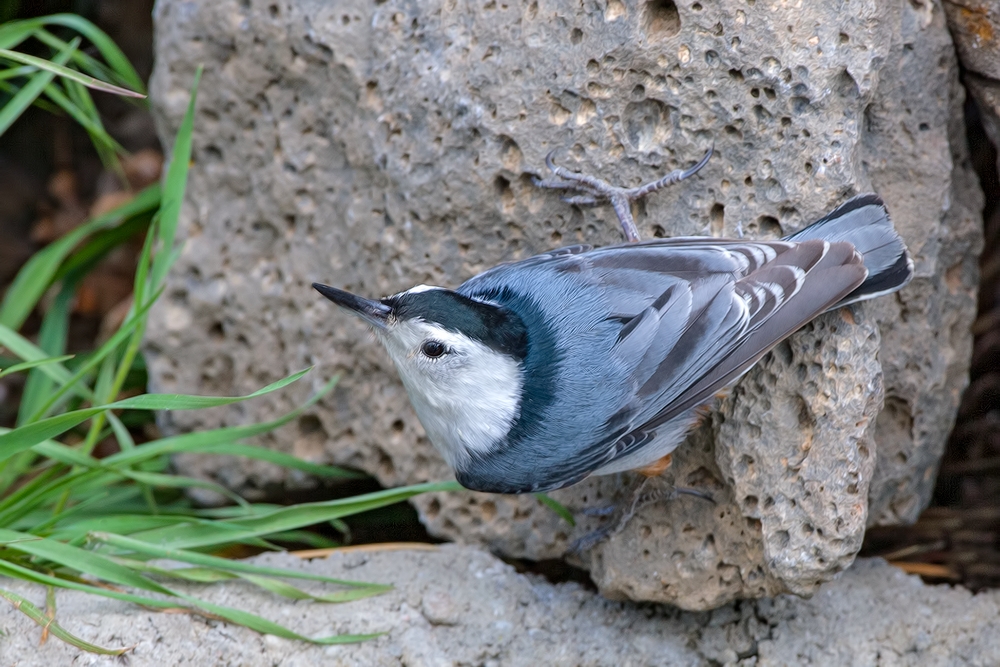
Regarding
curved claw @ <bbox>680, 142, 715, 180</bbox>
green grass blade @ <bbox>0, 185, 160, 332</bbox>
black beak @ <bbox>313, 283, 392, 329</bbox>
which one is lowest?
green grass blade @ <bbox>0, 185, 160, 332</bbox>

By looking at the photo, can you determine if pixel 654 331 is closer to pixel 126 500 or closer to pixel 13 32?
pixel 126 500

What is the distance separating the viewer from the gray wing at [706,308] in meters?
2.33

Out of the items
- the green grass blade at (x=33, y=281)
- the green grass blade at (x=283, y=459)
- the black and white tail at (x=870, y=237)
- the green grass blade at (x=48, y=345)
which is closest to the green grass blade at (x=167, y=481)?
the green grass blade at (x=283, y=459)

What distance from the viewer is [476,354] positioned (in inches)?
94.7

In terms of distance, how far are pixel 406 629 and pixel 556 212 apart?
48.3 inches

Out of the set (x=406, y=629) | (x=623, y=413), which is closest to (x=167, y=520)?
(x=406, y=629)

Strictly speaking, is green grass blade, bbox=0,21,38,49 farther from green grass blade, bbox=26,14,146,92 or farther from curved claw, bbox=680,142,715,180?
curved claw, bbox=680,142,715,180

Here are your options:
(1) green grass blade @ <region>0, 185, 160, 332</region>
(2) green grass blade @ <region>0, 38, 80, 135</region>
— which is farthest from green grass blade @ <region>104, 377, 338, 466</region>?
(2) green grass blade @ <region>0, 38, 80, 135</region>

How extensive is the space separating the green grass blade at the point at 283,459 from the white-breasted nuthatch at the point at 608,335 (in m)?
0.72

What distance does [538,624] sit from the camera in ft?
9.10

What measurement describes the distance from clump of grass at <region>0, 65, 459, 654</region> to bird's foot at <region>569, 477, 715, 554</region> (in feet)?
1.41

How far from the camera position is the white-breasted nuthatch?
2350 mm

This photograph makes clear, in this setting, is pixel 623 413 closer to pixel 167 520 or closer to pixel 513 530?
pixel 513 530

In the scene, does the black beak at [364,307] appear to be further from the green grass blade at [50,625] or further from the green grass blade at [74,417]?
the green grass blade at [50,625]
